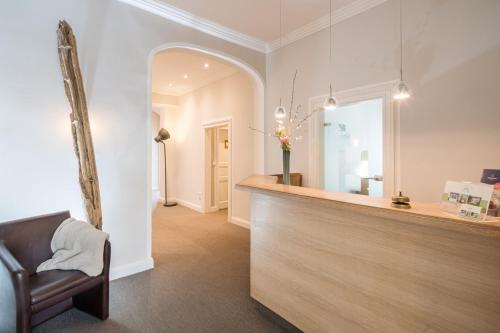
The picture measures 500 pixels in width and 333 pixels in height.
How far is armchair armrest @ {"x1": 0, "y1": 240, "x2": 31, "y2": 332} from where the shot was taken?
1622 millimetres

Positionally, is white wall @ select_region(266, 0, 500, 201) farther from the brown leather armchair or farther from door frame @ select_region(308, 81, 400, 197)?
the brown leather armchair

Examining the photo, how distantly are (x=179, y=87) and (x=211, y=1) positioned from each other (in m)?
3.48

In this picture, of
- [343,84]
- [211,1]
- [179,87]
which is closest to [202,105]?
[179,87]

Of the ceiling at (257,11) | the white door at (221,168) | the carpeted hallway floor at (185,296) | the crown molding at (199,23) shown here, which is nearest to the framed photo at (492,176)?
the carpeted hallway floor at (185,296)

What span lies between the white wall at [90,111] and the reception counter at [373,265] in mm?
1661

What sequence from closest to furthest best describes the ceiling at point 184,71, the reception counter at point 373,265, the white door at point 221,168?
the reception counter at point 373,265 < the ceiling at point 184,71 < the white door at point 221,168

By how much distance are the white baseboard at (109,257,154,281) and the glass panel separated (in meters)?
3.01

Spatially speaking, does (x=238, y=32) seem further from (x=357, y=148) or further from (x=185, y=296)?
(x=185, y=296)

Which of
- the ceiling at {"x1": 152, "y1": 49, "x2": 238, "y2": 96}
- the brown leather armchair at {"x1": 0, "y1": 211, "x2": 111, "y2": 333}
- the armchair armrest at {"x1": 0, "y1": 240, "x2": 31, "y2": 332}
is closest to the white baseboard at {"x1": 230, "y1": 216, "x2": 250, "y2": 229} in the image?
the ceiling at {"x1": 152, "y1": 49, "x2": 238, "y2": 96}

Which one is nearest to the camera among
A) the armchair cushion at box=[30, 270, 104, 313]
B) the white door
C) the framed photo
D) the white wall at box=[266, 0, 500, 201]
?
the framed photo

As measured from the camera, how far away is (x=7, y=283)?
1712 mm

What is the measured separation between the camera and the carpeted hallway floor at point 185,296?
2107mm

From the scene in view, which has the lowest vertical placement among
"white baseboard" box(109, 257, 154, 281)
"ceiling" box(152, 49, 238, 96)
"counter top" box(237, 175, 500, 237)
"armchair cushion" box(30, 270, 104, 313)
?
"white baseboard" box(109, 257, 154, 281)

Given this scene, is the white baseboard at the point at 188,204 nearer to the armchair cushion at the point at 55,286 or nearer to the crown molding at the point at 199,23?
the crown molding at the point at 199,23
